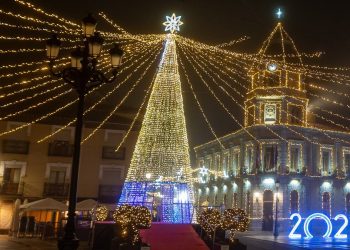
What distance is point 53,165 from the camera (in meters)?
31.8

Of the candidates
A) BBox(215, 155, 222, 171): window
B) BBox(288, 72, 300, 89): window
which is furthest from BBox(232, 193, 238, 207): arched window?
BBox(288, 72, 300, 89): window

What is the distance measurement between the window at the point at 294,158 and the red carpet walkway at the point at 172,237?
25.7 metres

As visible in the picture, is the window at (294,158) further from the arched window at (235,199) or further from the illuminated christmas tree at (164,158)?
the illuminated christmas tree at (164,158)

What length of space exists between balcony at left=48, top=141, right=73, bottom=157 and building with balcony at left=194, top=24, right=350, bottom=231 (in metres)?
13.6

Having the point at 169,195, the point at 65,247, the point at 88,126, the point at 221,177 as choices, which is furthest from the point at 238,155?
the point at 65,247

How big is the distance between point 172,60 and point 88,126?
14544 millimetres

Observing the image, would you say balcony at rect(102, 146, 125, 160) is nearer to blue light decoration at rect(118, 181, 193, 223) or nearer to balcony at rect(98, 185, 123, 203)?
balcony at rect(98, 185, 123, 203)

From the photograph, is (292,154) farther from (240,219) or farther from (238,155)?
(240,219)

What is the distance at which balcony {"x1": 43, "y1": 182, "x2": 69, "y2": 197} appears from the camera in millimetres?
31219

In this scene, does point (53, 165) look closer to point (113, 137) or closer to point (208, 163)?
point (113, 137)

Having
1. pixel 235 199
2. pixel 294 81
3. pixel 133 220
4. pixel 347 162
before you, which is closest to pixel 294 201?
pixel 235 199

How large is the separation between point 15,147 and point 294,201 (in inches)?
943

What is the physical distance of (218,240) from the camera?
1717cm

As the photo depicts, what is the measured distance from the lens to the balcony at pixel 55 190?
31219mm
